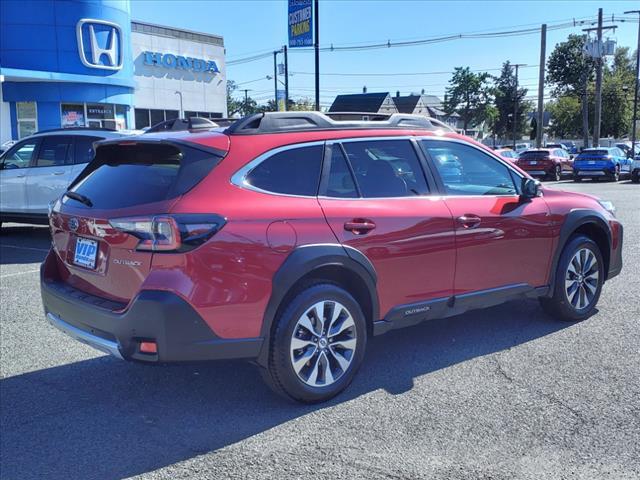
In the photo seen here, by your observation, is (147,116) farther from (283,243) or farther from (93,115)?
(283,243)

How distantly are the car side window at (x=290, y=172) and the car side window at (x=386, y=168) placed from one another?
0.33 m

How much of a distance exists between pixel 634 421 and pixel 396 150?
7.81 ft

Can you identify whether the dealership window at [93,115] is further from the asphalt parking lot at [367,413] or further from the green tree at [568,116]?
the green tree at [568,116]

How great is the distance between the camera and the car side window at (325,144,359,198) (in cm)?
413

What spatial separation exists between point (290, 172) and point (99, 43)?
24959 mm

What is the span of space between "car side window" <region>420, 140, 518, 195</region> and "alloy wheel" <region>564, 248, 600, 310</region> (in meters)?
0.99

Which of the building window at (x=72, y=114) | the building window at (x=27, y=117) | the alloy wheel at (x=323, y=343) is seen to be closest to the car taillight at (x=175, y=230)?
the alloy wheel at (x=323, y=343)

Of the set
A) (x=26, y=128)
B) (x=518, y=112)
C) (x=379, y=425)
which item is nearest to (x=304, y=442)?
(x=379, y=425)

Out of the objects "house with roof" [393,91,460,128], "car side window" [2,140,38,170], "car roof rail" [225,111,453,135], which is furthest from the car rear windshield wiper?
"house with roof" [393,91,460,128]

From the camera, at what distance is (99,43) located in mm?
25906

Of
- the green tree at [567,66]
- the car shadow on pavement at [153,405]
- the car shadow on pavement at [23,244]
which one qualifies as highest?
the green tree at [567,66]

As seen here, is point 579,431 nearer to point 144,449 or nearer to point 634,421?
point 634,421

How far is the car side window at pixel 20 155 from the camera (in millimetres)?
10625

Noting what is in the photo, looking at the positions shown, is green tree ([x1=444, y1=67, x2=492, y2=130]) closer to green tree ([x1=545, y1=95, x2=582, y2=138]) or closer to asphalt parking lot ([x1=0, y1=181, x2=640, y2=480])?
green tree ([x1=545, y1=95, x2=582, y2=138])
